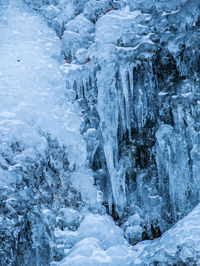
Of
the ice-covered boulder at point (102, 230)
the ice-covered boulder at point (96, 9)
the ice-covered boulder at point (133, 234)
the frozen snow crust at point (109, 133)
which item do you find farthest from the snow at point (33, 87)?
the ice-covered boulder at point (133, 234)

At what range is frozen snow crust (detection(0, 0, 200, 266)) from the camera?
10.4 feet

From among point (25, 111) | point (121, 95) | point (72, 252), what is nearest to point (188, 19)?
point (121, 95)

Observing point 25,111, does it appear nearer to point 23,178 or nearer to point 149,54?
point 23,178

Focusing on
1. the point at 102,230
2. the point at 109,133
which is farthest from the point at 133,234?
the point at 109,133

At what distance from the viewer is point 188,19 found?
3.68m

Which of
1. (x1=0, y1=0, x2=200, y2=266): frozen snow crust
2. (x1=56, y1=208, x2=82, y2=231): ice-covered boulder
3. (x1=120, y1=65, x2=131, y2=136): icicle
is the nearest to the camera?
(x1=0, y1=0, x2=200, y2=266): frozen snow crust

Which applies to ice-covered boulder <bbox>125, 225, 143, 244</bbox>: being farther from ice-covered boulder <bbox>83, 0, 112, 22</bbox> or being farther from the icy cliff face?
ice-covered boulder <bbox>83, 0, 112, 22</bbox>

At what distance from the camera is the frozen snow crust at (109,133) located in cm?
316

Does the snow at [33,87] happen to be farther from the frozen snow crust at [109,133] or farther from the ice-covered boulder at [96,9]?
the ice-covered boulder at [96,9]

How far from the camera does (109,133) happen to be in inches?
152

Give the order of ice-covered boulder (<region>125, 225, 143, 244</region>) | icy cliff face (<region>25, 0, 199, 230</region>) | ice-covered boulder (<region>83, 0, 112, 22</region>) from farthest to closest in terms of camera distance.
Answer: ice-covered boulder (<region>83, 0, 112, 22</region>) < icy cliff face (<region>25, 0, 199, 230</region>) < ice-covered boulder (<region>125, 225, 143, 244</region>)

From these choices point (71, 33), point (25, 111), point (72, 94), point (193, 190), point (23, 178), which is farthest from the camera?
point (71, 33)

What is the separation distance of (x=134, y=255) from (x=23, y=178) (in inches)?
58.5

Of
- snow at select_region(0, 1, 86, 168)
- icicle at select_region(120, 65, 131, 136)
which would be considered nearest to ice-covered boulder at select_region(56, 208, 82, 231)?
snow at select_region(0, 1, 86, 168)
